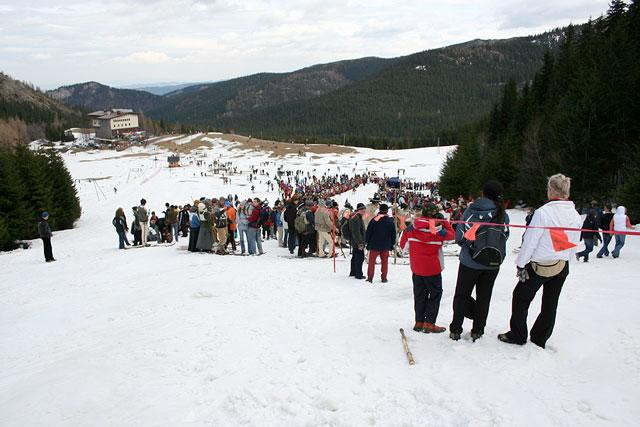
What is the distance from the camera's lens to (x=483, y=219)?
454 cm

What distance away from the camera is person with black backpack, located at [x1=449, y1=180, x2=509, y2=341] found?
452 cm

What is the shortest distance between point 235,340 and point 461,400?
3.10m

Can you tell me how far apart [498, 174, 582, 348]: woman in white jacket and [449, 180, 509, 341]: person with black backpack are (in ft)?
0.90

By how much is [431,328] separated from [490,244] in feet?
4.70

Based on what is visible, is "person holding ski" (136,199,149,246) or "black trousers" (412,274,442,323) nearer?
"black trousers" (412,274,442,323)

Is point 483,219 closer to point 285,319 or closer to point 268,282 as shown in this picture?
point 285,319

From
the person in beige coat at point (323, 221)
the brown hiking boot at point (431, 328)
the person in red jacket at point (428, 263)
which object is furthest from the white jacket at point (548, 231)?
the person in beige coat at point (323, 221)

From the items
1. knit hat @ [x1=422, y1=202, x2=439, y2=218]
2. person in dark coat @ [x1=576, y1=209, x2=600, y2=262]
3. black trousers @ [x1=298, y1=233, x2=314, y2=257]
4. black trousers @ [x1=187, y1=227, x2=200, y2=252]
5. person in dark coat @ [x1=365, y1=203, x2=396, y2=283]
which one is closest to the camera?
knit hat @ [x1=422, y1=202, x2=439, y2=218]

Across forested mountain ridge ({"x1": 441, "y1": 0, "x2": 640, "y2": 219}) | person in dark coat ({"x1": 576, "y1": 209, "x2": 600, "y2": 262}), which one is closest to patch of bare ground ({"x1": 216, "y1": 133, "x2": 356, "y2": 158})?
forested mountain ridge ({"x1": 441, "y1": 0, "x2": 640, "y2": 219})

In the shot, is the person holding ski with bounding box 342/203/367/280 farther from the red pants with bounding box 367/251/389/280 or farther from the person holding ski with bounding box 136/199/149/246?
the person holding ski with bounding box 136/199/149/246

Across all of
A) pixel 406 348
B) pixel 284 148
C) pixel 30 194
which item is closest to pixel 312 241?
pixel 406 348

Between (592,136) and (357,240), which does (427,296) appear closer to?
(357,240)

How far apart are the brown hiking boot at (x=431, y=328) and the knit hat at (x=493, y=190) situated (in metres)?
1.78

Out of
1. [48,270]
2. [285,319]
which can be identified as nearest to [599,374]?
[285,319]
